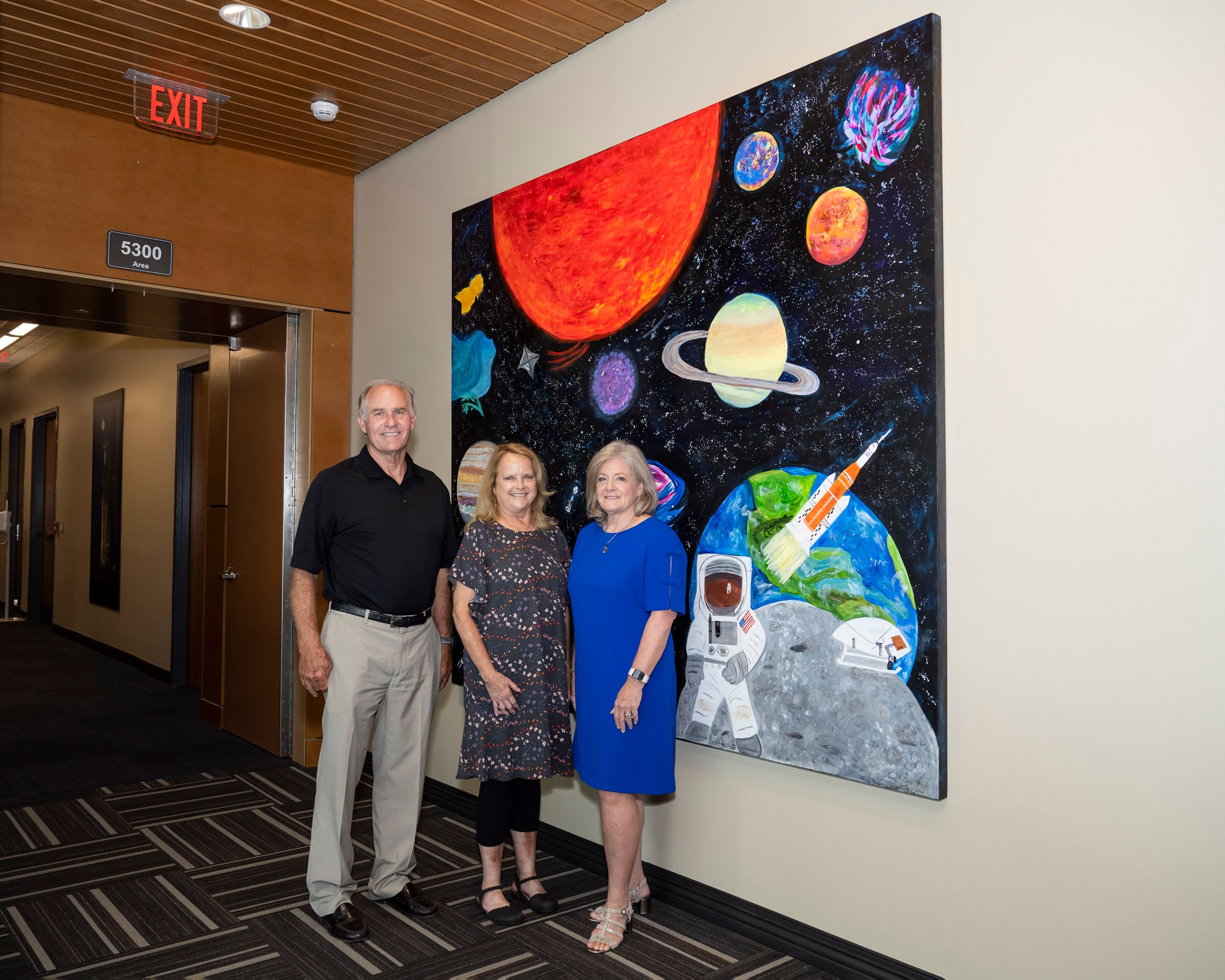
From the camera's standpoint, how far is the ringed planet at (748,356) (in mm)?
2697

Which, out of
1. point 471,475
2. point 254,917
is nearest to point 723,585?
point 471,475

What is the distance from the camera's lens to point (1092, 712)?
2.09 m

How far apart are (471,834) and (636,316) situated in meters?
2.18

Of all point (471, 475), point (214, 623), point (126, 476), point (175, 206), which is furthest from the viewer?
point (126, 476)

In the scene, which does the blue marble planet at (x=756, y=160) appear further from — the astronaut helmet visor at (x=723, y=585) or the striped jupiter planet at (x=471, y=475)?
the striped jupiter planet at (x=471, y=475)

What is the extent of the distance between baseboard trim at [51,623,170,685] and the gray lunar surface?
5487 mm

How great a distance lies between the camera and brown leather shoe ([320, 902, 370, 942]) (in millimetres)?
2779

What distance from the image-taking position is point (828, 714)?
2545mm

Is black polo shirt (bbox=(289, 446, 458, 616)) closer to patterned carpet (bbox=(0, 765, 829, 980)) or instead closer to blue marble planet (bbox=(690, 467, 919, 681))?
blue marble planet (bbox=(690, 467, 919, 681))

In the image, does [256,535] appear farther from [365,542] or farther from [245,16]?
[245,16]

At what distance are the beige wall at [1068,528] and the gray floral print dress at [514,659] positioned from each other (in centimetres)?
75

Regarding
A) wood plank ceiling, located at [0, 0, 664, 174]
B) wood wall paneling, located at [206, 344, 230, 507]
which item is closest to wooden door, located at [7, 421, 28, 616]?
wood wall paneling, located at [206, 344, 230, 507]

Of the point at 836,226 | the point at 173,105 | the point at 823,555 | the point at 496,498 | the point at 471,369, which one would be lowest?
the point at 823,555

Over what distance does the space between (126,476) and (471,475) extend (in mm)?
5041
